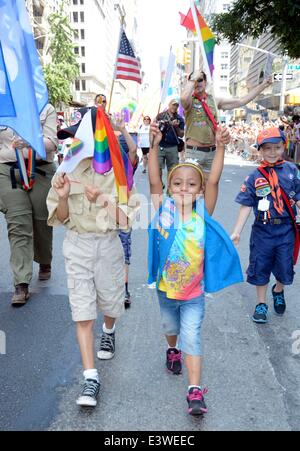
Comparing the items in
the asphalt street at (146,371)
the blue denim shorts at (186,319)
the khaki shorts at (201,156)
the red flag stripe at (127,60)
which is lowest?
the asphalt street at (146,371)

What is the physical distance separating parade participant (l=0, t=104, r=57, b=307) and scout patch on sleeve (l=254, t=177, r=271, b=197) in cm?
182

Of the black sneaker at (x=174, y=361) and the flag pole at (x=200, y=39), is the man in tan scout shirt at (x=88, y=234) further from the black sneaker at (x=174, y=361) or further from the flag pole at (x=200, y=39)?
the flag pole at (x=200, y=39)

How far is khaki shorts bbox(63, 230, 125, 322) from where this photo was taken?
9.26 feet

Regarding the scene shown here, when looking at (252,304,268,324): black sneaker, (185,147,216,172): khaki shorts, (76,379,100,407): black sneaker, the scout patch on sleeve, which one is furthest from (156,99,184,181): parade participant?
(76,379,100,407): black sneaker

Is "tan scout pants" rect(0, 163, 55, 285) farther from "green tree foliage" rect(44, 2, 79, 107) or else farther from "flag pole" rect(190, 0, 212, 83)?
"green tree foliage" rect(44, 2, 79, 107)

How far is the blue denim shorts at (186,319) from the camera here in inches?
105

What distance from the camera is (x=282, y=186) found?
370cm

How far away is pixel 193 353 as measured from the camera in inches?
105

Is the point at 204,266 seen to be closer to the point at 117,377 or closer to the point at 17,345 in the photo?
the point at 117,377

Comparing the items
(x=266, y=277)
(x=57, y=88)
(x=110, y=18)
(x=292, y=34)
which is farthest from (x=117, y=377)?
(x=110, y=18)

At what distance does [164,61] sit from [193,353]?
4.02 metres

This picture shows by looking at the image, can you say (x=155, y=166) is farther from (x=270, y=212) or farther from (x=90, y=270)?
(x=270, y=212)

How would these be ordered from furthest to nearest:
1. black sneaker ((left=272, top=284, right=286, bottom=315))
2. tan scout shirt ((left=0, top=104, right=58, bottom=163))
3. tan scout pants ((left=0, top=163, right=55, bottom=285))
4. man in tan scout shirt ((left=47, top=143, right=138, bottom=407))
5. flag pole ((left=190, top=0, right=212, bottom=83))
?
tan scout pants ((left=0, top=163, right=55, bottom=285)) → tan scout shirt ((left=0, top=104, right=58, bottom=163)) → black sneaker ((left=272, top=284, right=286, bottom=315)) → flag pole ((left=190, top=0, right=212, bottom=83)) → man in tan scout shirt ((left=47, top=143, right=138, bottom=407))

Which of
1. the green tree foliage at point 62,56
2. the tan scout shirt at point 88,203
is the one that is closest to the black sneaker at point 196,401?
the tan scout shirt at point 88,203
